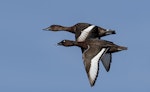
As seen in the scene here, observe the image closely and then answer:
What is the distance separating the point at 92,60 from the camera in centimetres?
4784

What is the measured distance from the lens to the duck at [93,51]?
1839 inches

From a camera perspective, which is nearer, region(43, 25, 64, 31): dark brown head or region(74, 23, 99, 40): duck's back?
region(74, 23, 99, 40): duck's back

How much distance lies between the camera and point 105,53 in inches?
2063

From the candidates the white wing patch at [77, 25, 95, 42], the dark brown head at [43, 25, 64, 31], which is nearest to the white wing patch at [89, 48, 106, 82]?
the white wing patch at [77, 25, 95, 42]

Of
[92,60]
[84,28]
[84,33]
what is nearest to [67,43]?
[84,33]

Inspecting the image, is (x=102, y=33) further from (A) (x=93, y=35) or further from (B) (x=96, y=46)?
(B) (x=96, y=46)

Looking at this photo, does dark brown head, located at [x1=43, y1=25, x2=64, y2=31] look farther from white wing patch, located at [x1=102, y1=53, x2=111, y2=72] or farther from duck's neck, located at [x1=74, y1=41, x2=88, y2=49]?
duck's neck, located at [x1=74, y1=41, x2=88, y2=49]

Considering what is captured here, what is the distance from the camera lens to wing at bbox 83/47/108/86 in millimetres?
46344

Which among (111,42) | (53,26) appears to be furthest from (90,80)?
(53,26)

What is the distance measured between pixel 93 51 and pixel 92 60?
1.96 meters

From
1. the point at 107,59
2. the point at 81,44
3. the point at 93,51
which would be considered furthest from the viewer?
the point at 107,59

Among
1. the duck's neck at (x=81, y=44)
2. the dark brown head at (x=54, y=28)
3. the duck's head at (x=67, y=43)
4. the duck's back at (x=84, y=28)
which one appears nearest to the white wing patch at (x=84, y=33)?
the duck's back at (x=84, y=28)

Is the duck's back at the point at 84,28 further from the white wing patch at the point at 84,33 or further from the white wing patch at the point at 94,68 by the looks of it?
the white wing patch at the point at 94,68

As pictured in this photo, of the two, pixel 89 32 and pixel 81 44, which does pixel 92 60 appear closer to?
pixel 81 44
